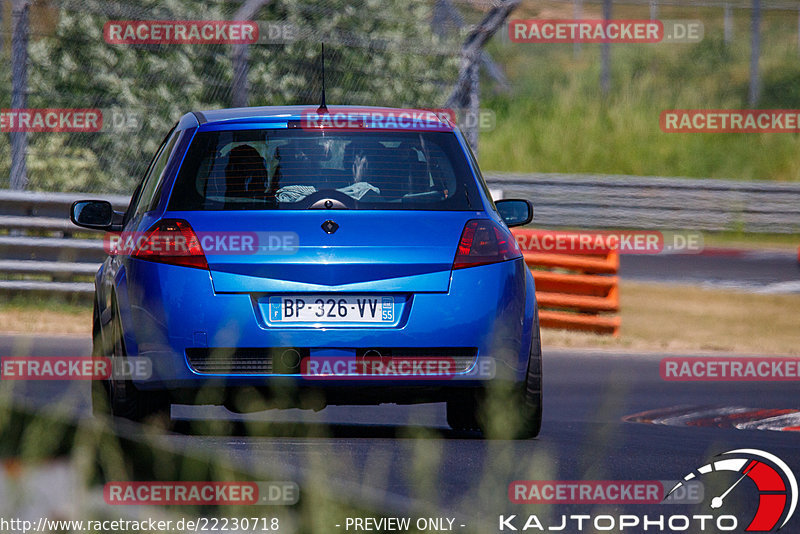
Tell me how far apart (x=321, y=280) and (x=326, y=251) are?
128mm

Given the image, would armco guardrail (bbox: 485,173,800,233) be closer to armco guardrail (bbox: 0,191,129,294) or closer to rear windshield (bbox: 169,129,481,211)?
armco guardrail (bbox: 0,191,129,294)

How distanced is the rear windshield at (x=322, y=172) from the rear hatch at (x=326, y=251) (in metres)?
0.13

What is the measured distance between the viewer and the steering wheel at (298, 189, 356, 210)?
701 centimetres

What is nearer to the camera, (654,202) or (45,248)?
(45,248)

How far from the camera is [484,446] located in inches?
292

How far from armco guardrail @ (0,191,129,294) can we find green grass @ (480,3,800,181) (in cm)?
1493

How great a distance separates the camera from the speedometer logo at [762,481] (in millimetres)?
5898

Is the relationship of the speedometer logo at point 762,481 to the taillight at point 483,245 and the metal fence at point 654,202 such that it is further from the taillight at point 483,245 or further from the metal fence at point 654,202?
the metal fence at point 654,202

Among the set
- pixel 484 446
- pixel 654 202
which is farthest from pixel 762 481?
pixel 654 202

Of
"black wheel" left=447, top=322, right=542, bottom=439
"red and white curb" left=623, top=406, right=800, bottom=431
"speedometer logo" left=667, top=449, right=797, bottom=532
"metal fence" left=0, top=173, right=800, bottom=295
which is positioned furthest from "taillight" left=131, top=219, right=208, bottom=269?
"metal fence" left=0, top=173, right=800, bottom=295

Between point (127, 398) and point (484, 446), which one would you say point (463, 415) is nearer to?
point (484, 446)

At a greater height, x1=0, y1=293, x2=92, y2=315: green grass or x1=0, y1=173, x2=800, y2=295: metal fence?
x1=0, y1=173, x2=800, y2=295: metal fence

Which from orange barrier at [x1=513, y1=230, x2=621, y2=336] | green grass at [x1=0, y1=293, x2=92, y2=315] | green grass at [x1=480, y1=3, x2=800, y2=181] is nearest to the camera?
orange barrier at [x1=513, y1=230, x2=621, y2=336]

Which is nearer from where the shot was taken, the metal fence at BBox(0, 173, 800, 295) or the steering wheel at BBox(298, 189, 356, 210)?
the steering wheel at BBox(298, 189, 356, 210)
